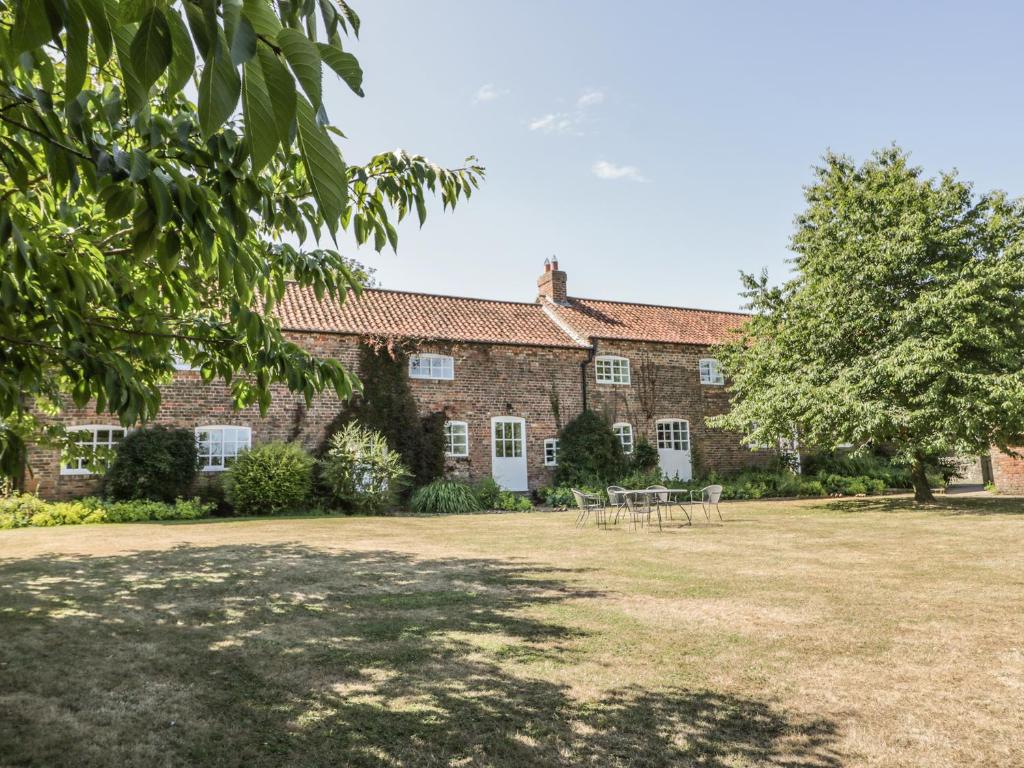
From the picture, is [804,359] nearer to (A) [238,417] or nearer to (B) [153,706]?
(A) [238,417]

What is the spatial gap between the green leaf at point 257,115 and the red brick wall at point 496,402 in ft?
60.4

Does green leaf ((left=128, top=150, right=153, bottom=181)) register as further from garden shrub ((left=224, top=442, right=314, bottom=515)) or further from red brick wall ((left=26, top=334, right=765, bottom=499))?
red brick wall ((left=26, top=334, right=765, bottom=499))

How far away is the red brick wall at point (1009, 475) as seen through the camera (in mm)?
20250

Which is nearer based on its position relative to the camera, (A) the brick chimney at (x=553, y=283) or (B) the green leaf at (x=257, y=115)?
Result: (B) the green leaf at (x=257, y=115)

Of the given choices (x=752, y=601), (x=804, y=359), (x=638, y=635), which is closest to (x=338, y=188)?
(x=638, y=635)

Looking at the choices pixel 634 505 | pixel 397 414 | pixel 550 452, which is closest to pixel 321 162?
pixel 634 505

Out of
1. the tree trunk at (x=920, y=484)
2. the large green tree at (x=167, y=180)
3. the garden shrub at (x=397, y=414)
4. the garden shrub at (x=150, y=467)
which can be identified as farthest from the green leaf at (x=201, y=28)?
the tree trunk at (x=920, y=484)

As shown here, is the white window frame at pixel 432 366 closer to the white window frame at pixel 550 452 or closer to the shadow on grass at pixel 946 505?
the white window frame at pixel 550 452

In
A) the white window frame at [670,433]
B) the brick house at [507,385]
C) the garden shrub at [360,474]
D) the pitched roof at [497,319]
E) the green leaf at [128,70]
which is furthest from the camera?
the white window frame at [670,433]

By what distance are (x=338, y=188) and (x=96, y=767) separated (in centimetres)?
334

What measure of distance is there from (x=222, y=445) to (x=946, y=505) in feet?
62.3

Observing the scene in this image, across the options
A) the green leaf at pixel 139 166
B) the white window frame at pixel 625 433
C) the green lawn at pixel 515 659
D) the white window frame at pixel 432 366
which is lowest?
the green lawn at pixel 515 659

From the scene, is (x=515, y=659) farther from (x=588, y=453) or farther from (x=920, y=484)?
(x=588, y=453)

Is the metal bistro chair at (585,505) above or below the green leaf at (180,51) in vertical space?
below
